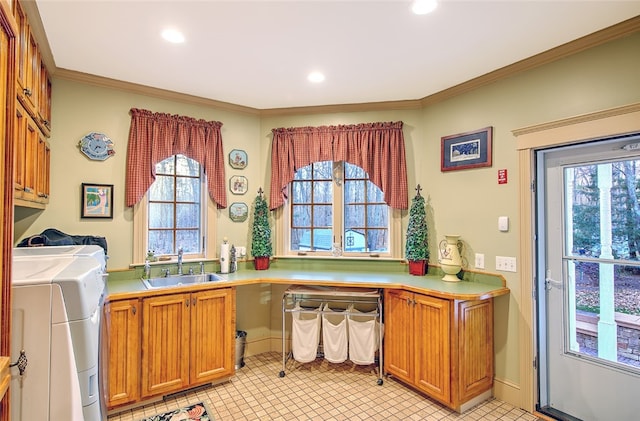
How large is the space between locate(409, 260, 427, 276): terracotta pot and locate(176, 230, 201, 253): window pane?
2.17 meters

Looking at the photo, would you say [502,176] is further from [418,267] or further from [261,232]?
[261,232]

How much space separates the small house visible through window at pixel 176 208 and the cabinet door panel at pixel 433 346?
7.39ft

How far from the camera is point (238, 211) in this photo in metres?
3.67

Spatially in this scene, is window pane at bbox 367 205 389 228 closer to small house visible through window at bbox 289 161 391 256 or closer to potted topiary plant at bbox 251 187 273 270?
small house visible through window at bbox 289 161 391 256

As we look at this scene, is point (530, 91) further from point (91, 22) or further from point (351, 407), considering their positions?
point (91, 22)

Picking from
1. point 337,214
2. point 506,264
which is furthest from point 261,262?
point 506,264

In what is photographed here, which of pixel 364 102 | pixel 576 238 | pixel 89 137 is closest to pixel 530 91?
pixel 576 238

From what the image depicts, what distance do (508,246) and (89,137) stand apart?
3624 mm

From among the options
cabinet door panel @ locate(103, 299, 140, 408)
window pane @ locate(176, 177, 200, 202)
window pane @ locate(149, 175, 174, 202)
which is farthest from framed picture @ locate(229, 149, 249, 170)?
cabinet door panel @ locate(103, 299, 140, 408)

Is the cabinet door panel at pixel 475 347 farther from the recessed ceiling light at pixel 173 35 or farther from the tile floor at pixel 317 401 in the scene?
the recessed ceiling light at pixel 173 35

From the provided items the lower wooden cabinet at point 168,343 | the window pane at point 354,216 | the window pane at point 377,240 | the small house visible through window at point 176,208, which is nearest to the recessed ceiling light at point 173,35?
the small house visible through window at point 176,208

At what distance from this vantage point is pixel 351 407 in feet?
8.70

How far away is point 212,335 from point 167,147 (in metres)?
1.79

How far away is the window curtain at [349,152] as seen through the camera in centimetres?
347
